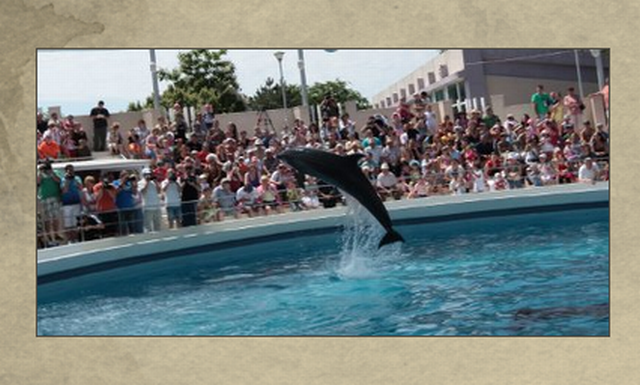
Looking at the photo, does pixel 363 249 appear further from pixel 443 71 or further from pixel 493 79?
pixel 493 79

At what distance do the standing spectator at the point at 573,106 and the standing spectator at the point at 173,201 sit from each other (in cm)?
393

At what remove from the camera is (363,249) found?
9523mm

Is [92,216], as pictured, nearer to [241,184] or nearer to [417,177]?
[241,184]

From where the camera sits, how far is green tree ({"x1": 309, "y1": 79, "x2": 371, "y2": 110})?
8.70 m

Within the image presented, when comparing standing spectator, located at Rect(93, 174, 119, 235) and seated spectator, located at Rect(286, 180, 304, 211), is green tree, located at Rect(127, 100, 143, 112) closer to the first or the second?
standing spectator, located at Rect(93, 174, 119, 235)

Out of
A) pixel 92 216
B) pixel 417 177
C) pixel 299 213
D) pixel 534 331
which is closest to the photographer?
pixel 534 331

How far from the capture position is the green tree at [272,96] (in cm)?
889

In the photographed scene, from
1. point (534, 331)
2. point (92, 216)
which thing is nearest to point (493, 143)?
point (92, 216)

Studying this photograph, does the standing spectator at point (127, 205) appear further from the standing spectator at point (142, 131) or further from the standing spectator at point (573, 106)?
the standing spectator at point (573, 106)

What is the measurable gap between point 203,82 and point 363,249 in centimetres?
232

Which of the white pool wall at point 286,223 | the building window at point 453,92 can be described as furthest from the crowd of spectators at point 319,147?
the building window at point 453,92

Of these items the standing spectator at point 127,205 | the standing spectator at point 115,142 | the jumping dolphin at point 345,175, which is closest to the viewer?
the jumping dolphin at point 345,175

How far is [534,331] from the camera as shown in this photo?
20.1 feet

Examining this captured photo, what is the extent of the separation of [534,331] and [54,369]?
2865mm
